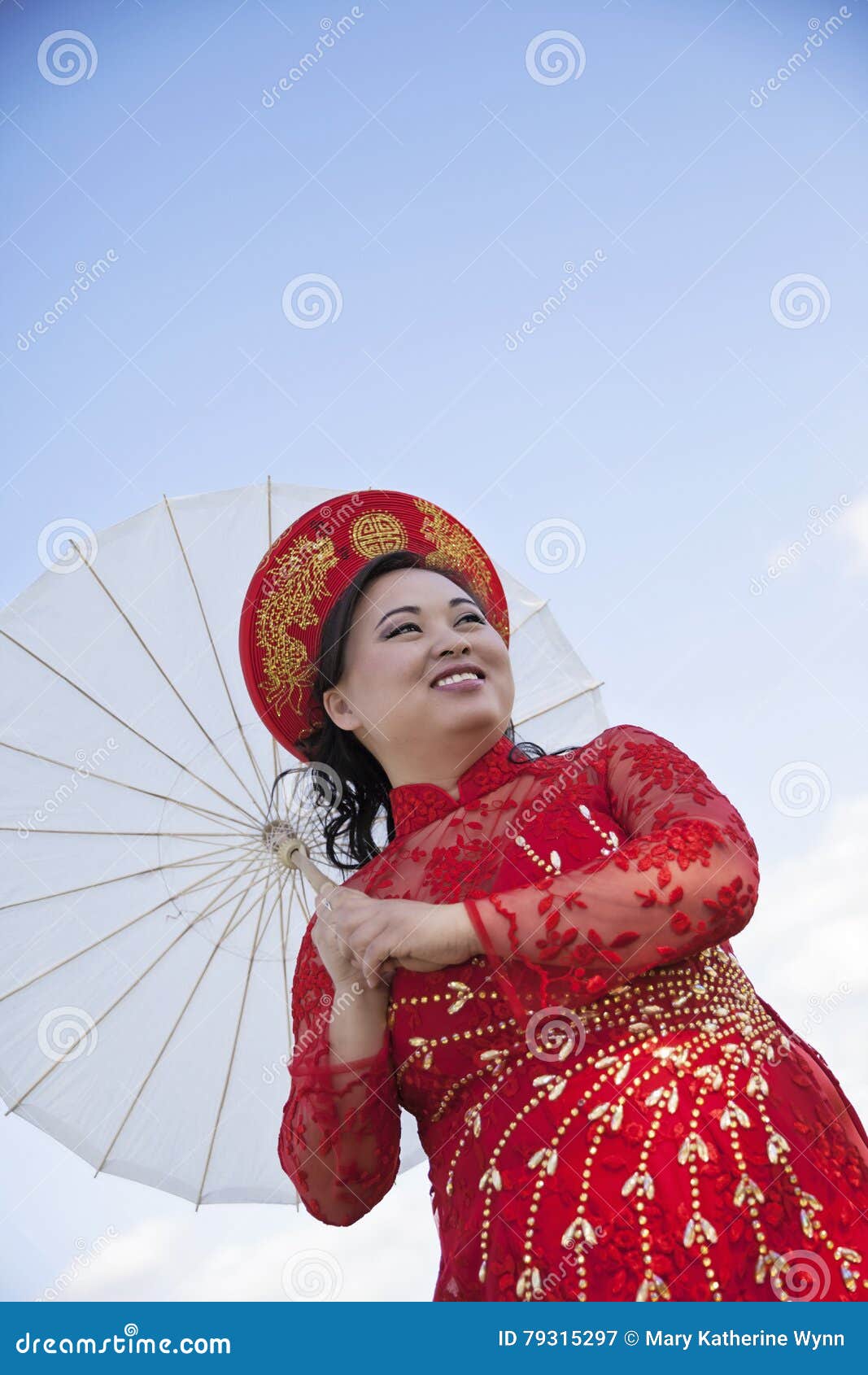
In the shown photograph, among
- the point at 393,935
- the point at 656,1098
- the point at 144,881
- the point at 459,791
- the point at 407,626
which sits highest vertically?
the point at 407,626

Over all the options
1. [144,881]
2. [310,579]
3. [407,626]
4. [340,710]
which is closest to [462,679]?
[407,626]

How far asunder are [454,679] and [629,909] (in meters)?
0.73

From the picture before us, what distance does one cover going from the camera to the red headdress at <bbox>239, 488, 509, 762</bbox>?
255 cm

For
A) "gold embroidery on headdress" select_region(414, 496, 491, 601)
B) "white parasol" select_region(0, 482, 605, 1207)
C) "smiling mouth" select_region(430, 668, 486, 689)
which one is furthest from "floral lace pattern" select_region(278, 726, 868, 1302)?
"white parasol" select_region(0, 482, 605, 1207)

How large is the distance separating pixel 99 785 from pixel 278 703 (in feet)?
2.59

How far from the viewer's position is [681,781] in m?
1.93

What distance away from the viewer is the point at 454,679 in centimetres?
227

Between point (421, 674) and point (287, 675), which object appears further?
point (287, 675)

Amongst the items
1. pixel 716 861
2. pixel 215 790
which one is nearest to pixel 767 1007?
pixel 716 861

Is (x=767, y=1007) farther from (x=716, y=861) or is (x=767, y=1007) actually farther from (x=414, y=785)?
(x=414, y=785)

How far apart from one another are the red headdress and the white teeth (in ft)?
1.20

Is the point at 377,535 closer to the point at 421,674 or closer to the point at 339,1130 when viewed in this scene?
the point at 421,674

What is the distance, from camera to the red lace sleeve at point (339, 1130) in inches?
79.4

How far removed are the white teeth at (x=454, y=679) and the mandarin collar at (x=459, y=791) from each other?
0.16m
